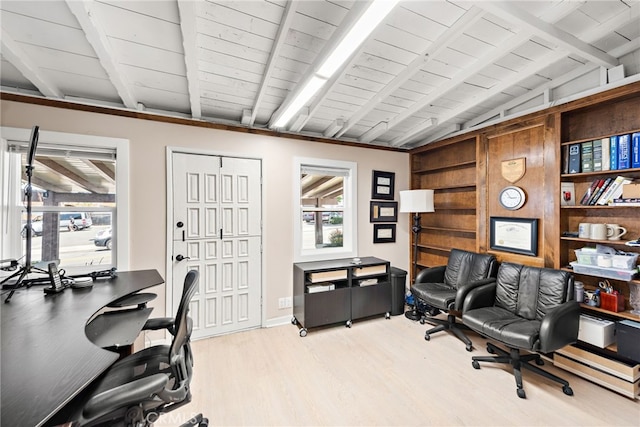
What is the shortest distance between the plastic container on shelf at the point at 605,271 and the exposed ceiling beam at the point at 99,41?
157 inches

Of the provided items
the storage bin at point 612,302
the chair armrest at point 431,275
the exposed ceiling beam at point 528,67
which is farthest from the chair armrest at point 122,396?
the storage bin at point 612,302

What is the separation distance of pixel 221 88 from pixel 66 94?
1.45 m

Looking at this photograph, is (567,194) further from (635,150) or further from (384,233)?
(384,233)

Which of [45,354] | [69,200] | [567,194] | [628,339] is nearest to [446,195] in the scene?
[567,194]

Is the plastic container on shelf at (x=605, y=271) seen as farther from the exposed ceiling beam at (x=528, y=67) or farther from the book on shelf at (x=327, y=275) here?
the book on shelf at (x=327, y=275)

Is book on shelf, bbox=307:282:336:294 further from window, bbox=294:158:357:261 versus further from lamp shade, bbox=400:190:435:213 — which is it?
lamp shade, bbox=400:190:435:213

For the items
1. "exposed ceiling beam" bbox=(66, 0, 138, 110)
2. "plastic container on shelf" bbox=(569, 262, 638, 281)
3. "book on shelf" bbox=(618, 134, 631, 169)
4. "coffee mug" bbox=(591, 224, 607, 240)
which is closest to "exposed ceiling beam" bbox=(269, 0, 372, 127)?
"exposed ceiling beam" bbox=(66, 0, 138, 110)

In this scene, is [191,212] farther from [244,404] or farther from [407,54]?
[407,54]

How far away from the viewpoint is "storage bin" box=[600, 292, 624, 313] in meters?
2.13

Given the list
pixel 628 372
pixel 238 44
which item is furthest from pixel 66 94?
pixel 628 372

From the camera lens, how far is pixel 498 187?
10.00 feet

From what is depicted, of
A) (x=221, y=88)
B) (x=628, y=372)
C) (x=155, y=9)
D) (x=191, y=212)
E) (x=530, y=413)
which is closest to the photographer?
(x=155, y=9)

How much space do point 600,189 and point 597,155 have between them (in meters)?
0.30

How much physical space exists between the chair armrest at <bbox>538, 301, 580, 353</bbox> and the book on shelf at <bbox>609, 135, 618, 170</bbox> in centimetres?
118
